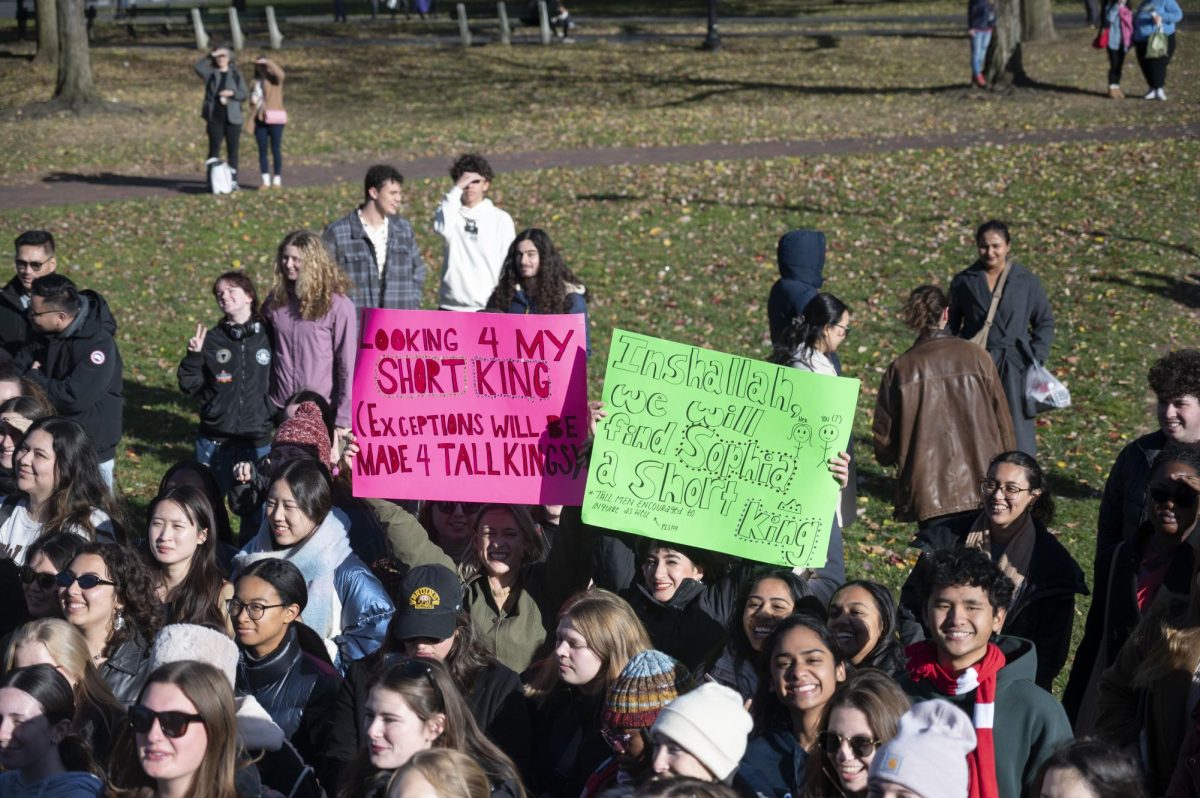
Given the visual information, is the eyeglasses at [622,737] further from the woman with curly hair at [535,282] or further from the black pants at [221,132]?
the black pants at [221,132]

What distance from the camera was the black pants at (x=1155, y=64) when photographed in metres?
24.5

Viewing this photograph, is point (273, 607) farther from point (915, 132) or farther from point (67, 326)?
point (915, 132)

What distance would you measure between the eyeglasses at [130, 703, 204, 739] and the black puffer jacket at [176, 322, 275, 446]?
15.0 ft

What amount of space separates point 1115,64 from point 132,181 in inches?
669

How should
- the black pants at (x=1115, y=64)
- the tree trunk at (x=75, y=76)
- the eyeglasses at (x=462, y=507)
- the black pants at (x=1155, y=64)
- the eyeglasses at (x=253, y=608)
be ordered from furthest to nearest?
the tree trunk at (x=75, y=76), the black pants at (x=1115, y=64), the black pants at (x=1155, y=64), the eyeglasses at (x=462, y=507), the eyeglasses at (x=253, y=608)

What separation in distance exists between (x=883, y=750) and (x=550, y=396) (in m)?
3.25

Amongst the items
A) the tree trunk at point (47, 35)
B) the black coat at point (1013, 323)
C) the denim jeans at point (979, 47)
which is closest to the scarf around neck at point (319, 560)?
the black coat at point (1013, 323)

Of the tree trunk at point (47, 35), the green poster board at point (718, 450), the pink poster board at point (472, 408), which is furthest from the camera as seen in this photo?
the tree trunk at point (47, 35)

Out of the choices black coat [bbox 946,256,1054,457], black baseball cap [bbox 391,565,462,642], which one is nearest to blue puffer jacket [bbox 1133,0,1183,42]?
black coat [bbox 946,256,1054,457]

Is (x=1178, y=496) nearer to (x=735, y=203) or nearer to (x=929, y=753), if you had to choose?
(x=929, y=753)

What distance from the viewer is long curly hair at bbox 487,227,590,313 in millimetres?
9008

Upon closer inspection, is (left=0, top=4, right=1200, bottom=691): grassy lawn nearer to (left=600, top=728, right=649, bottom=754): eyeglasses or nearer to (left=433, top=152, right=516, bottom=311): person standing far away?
(left=433, top=152, right=516, bottom=311): person standing far away

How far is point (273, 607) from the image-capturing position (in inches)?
217

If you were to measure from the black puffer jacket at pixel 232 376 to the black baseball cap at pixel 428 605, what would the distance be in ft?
11.9
